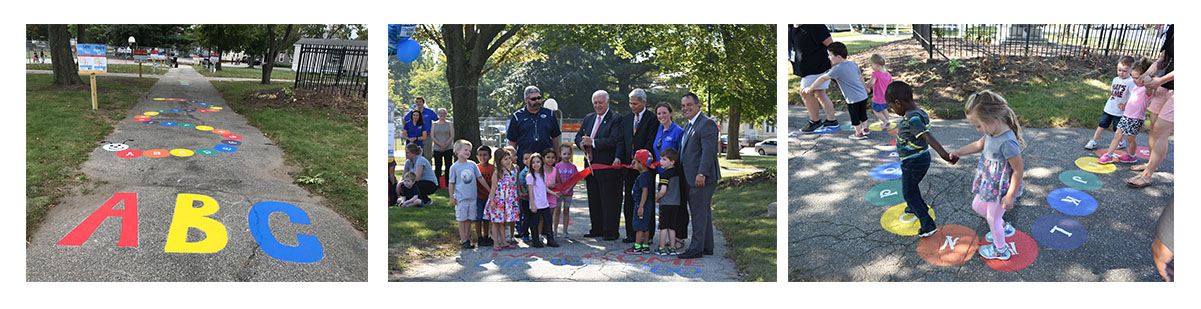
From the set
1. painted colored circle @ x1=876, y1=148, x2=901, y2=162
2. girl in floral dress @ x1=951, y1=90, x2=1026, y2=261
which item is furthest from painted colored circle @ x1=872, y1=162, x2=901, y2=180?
girl in floral dress @ x1=951, y1=90, x2=1026, y2=261

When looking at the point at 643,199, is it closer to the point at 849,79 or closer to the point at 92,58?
the point at 849,79

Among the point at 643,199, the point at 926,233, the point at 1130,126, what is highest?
the point at 1130,126

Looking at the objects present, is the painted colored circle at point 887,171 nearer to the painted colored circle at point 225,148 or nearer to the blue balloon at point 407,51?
the blue balloon at point 407,51

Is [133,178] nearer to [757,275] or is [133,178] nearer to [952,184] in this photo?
[757,275]

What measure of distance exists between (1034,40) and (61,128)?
23.6 feet

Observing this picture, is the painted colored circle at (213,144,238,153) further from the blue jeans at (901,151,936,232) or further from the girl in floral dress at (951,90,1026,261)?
the girl in floral dress at (951,90,1026,261)

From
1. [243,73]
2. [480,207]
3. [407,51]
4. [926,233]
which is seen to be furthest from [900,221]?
[243,73]

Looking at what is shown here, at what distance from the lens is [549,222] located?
5559 millimetres

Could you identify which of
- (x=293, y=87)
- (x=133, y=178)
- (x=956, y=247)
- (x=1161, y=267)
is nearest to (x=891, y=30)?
(x=956, y=247)

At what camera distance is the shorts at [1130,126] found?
5.16 meters

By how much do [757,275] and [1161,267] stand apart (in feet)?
8.58

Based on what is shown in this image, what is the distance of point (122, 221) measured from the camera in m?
5.27

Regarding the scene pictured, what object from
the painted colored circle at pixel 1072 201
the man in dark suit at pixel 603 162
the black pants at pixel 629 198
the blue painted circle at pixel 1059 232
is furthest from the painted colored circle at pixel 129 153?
the painted colored circle at pixel 1072 201
